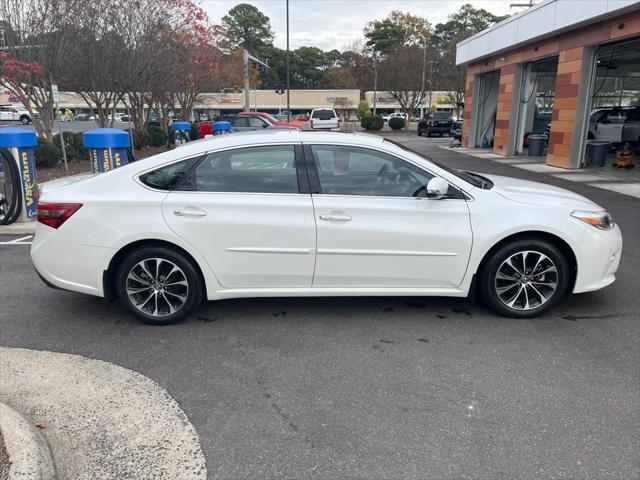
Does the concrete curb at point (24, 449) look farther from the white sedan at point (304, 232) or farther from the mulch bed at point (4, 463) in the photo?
the white sedan at point (304, 232)

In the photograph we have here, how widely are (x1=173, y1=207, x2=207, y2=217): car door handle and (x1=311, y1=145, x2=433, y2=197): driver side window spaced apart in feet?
3.26

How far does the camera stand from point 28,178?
7867 millimetres

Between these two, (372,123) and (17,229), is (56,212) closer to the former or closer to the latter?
(17,229)

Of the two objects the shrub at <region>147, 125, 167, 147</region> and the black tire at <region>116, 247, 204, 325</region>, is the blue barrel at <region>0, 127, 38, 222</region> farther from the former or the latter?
the shrub at <region>147, 125, 167, 147</region>

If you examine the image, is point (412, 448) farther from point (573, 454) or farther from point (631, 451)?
point (631, 451)

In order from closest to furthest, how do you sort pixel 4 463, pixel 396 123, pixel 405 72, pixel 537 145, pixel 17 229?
pixel 4 463, pixel 17 229, pixel 537 145, pixel 396 123, pixel 405 72

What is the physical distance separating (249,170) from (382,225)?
46.6 inches

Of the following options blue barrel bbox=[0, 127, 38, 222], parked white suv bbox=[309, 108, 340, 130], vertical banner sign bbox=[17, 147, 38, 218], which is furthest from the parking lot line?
parked white suv bbox=[309, 108, 340, 130]

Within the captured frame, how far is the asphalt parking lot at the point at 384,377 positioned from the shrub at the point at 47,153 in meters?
9.78

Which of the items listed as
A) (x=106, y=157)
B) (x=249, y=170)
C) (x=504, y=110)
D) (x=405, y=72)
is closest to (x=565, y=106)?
(x=504, y=110)

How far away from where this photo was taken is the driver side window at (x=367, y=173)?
416 centimetres

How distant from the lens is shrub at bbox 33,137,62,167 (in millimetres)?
13500

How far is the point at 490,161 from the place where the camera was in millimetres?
18797

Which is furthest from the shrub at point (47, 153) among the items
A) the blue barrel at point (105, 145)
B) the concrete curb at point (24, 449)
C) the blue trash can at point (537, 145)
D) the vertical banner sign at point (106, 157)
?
the blue trash can at point (537, 145)
